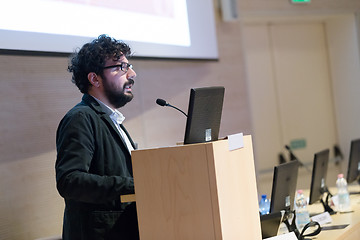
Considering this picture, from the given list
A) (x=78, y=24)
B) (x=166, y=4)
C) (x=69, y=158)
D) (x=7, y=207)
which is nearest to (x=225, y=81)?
(x=166, y=4)

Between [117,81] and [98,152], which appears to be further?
[117,81]

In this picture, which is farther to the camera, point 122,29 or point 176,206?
point 122,29

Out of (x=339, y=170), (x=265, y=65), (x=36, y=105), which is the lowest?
(x=339, y=170)

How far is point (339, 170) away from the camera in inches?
265

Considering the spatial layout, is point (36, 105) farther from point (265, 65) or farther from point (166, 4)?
point (265, 65)

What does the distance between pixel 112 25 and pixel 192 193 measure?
219cm

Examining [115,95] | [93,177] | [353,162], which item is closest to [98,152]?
[93,177]

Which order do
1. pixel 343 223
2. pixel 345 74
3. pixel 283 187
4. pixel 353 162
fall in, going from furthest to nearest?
pixel 345 74, pixel 353 162, pixel 343 223, pixel 283 187

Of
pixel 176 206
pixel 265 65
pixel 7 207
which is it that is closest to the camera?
pixel 176 206

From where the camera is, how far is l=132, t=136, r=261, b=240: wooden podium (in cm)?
187

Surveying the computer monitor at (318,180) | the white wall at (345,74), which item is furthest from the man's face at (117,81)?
the white wall at (345,74)

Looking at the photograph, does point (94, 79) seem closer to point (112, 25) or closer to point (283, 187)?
point (283, 187)

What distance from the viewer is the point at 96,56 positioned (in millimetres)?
2518

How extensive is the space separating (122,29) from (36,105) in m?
0.93
